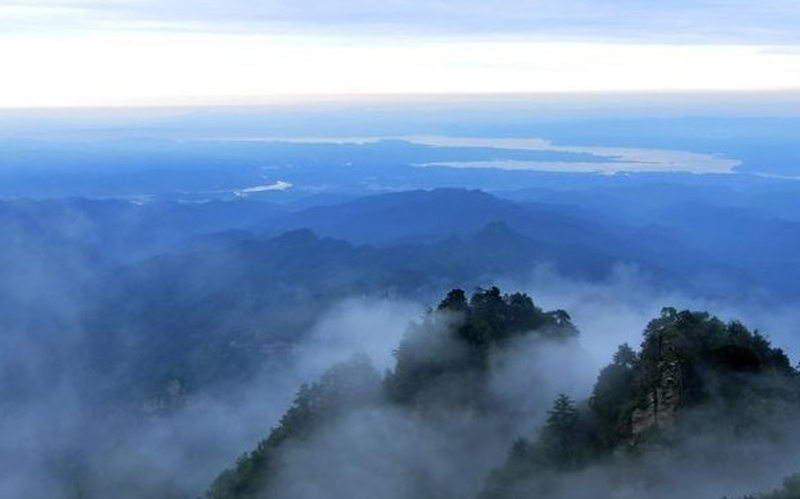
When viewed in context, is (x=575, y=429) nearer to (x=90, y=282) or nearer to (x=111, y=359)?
(x=111, y=359)

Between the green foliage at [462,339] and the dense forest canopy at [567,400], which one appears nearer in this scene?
the dense forest canopy at [567,400]

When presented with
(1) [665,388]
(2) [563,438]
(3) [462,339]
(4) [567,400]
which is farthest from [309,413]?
(1) [665,388]

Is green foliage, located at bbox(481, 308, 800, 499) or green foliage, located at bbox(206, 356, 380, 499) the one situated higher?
green foliage, located at bbox(481, 308, 800, 499)

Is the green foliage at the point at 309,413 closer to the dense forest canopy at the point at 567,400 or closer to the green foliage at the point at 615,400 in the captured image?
the dense forest canopy at the point at 567,400

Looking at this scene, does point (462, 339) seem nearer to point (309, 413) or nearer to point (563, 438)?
point (309, 413)

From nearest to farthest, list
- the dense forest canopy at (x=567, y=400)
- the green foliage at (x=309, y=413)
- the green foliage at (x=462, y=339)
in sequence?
1. the dense forest canopy at (x=567, y=400)
2. the green foliage at (x=462, y=339)
3. the green foliage at (x=309, y=413)

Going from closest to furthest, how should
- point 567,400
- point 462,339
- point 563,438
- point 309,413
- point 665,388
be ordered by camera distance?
point 665,388
point 563,438
point 567,400
point 462,339
point 309,413

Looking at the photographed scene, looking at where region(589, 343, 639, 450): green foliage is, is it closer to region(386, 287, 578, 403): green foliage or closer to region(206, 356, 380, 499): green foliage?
region(386, 287, 578, 403): green foliage

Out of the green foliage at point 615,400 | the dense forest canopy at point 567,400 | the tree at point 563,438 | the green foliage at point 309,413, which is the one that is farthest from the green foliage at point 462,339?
the green foliage at point 615,400

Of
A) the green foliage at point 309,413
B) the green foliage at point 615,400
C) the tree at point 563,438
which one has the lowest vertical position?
the green foliage at point 309,413

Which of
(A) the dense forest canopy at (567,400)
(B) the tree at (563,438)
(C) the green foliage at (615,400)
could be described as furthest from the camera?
(B) the tree at (563,438)

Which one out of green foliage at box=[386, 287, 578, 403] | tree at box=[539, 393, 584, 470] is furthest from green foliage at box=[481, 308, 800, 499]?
green foliage at box=[386, 287, 578, 403]

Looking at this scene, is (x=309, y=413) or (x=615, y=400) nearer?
(x=615, y=400)
